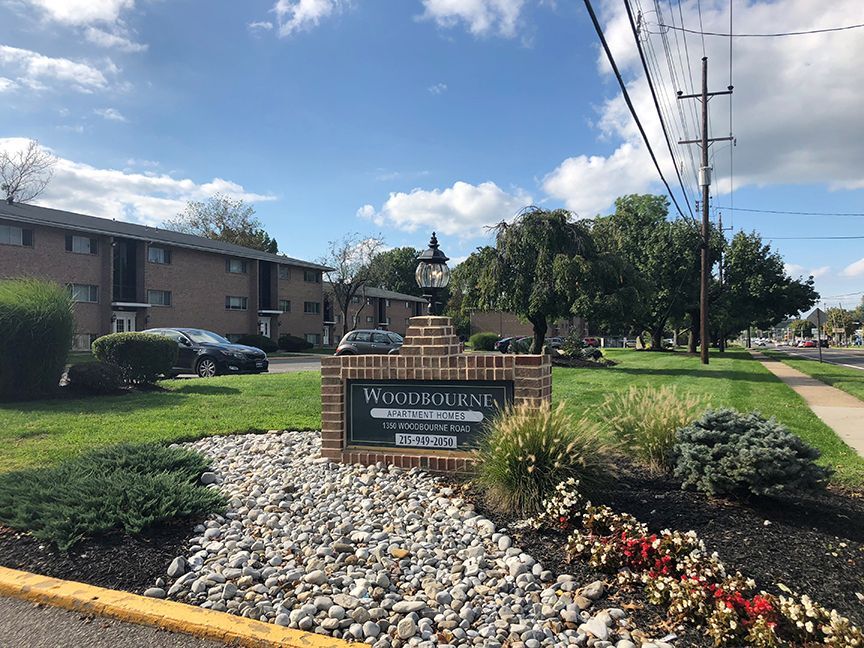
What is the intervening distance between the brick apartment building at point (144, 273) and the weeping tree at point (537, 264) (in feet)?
55.1

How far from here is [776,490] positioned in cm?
451

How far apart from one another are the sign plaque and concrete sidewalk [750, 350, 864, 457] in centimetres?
512

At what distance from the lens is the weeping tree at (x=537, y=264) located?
21.8 m

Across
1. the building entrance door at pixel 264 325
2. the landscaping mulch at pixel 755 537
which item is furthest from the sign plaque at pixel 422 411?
the building entrance door at pixel 264 325

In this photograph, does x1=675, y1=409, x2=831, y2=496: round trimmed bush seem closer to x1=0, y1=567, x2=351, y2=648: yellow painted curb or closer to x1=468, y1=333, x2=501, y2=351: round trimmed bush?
x1=0, y1=567, x2=351, y2=648: yellow painted curb

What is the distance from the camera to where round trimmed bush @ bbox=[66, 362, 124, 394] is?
1141 cm

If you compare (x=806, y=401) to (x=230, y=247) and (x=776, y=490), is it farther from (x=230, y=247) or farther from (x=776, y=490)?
(x=230, y=247)

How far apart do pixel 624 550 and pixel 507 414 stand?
181 centimetres

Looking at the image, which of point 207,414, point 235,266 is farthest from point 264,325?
point 207,414

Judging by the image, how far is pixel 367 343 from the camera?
2497cm

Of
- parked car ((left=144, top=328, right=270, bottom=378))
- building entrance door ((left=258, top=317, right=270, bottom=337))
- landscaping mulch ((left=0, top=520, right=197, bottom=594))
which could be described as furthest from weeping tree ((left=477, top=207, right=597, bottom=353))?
building entrance door ((left=258, top=317, right=270, bottom=337))

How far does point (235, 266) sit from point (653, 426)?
41275mm

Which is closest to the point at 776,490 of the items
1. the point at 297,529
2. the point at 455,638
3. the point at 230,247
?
the point at 455,638

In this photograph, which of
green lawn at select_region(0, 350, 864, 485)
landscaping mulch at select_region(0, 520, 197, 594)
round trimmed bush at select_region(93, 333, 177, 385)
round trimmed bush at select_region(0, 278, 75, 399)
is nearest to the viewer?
landscaping mulch at select_region(0, 520, 197, 594)
